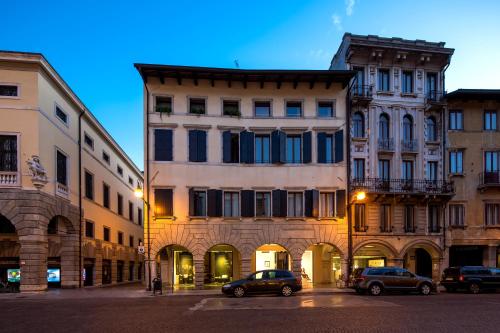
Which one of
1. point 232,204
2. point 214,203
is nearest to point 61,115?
point 214,203

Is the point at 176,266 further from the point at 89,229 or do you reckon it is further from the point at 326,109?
the point at 326,109

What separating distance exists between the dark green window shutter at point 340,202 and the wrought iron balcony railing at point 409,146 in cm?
→ 578

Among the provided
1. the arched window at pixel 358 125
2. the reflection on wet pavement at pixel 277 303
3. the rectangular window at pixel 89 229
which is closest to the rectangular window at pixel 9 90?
the rectangular window at pixel 89 229

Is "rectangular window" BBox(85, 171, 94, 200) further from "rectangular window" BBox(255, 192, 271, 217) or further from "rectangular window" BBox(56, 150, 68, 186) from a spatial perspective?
"rectangular window" BBox(255, 192, 271, 217)

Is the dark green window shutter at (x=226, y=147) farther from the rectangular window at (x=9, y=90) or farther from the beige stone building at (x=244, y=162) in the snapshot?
the rectangular window at (x=9, y=90)

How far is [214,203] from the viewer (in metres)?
28.2

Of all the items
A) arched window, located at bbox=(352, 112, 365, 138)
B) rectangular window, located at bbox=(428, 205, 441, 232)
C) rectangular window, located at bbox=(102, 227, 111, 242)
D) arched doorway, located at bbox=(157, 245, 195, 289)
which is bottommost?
arched doorway, located at bbox=(157, 245, 195, 289)

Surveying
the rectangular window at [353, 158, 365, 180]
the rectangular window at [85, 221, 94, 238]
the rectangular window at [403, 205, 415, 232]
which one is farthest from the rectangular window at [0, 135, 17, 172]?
the rectangular window at [403, 205, 415, 232]

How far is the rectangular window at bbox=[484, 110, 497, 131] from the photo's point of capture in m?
31.6

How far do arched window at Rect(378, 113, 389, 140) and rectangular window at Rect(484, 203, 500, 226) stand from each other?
358 inches

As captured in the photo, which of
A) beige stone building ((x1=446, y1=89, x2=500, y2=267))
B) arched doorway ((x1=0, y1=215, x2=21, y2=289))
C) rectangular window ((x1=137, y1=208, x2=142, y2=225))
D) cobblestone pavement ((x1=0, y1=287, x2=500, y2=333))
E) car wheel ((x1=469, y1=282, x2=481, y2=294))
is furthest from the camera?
rectangular window ((x1=137, y1=208, x2=142, y2=225))

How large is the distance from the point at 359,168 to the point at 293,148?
5.00 metres

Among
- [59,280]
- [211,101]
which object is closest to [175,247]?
[59,280]

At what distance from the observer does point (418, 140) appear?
30.6 metres
